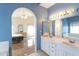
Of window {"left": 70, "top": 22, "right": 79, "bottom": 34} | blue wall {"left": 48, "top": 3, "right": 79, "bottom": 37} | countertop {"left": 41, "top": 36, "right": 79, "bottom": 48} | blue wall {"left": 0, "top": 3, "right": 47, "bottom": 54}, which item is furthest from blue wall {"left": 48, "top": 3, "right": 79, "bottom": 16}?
countertop {"left": 41, "top": 36, "right": 79, "bottom": 48}

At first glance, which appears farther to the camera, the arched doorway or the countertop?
the arched doorway

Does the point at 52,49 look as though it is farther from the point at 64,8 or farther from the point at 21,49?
the point at 64,8

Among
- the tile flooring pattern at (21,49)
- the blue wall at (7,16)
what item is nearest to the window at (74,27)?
the blue wall at (7,16)

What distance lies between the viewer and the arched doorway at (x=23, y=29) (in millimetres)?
2230

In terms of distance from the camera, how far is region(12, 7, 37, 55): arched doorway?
223 centimetres

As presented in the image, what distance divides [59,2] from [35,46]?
103cm

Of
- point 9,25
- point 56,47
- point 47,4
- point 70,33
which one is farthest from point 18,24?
point 70,33

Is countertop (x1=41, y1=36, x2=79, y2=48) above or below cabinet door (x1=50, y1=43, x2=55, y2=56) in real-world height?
above

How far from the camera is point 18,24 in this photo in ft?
7.86

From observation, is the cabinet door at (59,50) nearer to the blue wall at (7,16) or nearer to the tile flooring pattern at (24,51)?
the tile flooring pattern at (24,51)

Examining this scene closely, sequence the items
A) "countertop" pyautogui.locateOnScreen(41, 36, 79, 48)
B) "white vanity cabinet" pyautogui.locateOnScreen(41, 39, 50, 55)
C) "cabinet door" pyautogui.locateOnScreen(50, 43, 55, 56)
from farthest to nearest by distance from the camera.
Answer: "white vanity cabinet" pyautogui.locateOnScreen(41, 39, 50, 55) → "cabinet door" pyautogui.locateOnScreen(50, 43, 55, 56) → "countertop" pyautogui.locateOnScreen(41, 36, 79, 48)

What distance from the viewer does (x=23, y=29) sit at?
2430 mm

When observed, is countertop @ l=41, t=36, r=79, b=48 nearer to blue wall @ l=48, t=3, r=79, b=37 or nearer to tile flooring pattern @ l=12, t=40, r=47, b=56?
blue wall @ l=48, t=3, r=79, b=37

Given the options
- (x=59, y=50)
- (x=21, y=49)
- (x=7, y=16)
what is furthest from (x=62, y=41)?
(x=7, y=16)
